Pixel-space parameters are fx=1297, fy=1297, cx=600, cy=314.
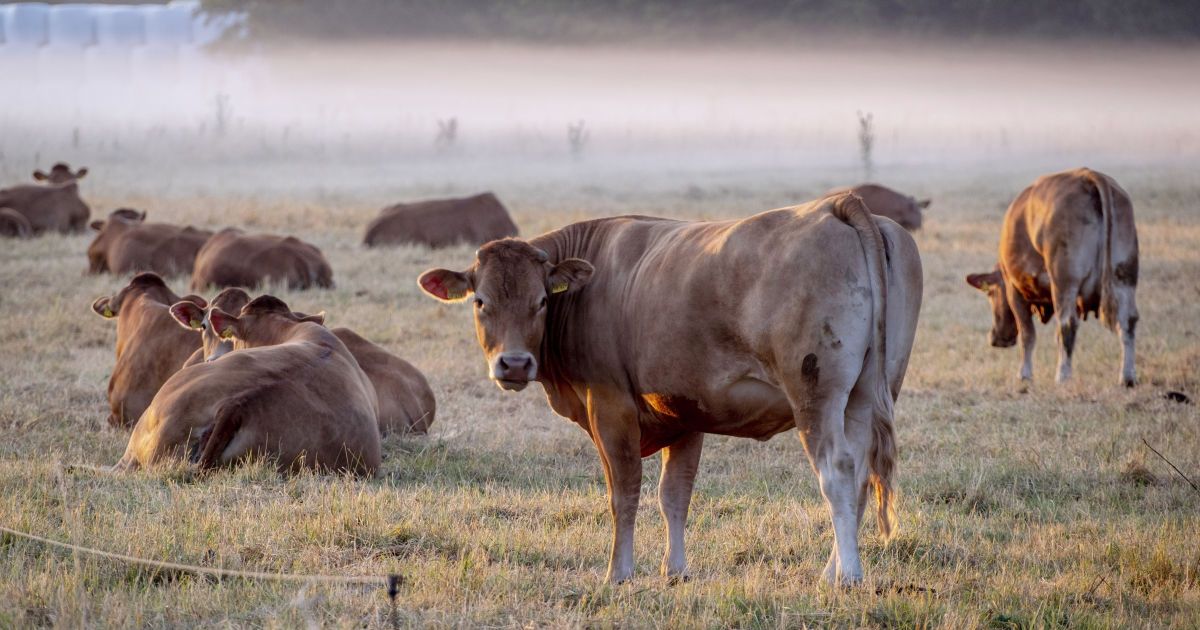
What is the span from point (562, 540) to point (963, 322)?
9.61m

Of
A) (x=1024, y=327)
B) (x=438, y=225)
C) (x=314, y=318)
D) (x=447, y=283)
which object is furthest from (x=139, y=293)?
(x=438, y=225)

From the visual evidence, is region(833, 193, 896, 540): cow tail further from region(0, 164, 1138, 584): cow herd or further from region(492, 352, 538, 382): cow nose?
region(492, 352, 538, 382): cow nose

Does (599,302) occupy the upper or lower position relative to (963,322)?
upper

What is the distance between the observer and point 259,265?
16.4m

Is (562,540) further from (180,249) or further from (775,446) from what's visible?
(180,249)

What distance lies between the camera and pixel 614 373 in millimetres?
6145

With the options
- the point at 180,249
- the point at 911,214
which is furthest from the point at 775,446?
the point at 911,214

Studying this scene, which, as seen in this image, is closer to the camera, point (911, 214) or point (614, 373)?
point (614, 373)

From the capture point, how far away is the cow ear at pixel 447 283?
20.9 feet

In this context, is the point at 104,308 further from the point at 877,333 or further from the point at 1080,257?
the point at 1080,257

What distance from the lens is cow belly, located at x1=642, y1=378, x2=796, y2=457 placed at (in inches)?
221

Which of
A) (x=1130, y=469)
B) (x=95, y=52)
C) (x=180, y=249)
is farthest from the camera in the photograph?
(x=95, y=52)

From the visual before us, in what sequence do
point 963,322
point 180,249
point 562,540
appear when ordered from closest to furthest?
point 562,540, point 963,322, point 180,249

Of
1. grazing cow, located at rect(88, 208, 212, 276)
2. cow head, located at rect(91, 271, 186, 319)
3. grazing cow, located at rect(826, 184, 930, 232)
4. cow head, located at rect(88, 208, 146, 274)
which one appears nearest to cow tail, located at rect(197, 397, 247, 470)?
cow head, located at rect(91, 271, 186, 319)
